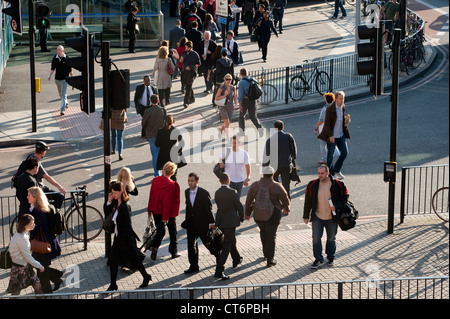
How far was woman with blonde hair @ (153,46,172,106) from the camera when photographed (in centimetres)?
2231

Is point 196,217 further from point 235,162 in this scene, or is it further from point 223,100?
point 223,100

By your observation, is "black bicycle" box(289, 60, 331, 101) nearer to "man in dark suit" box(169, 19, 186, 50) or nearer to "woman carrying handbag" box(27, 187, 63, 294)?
"man in dark suit" box(169, 19, 186, 50)

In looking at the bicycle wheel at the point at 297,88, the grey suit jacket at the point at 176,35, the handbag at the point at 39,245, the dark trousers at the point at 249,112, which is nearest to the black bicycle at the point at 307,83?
the bicycle wheel at the point at 297,88

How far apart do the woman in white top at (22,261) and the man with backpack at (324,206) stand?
4.16 meters

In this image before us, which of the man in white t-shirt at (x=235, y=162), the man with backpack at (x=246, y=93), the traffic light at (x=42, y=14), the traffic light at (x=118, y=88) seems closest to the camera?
the traffic light at (x=118, y=88)

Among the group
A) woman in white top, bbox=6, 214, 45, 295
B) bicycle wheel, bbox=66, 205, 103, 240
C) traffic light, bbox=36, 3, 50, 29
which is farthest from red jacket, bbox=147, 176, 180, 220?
traffic light, bbox=36, 3, 50, 29

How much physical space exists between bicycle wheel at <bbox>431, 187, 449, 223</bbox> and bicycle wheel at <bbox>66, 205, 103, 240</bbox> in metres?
6.02

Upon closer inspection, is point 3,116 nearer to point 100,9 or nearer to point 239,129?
point 239,129

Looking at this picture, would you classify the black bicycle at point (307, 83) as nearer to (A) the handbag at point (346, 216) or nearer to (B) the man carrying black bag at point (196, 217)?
(A) the handbag at point (346, 216)

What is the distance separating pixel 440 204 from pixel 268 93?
27.9 ft

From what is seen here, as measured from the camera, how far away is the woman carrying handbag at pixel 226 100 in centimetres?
2038

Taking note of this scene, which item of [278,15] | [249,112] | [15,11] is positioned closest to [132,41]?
[278,15]
